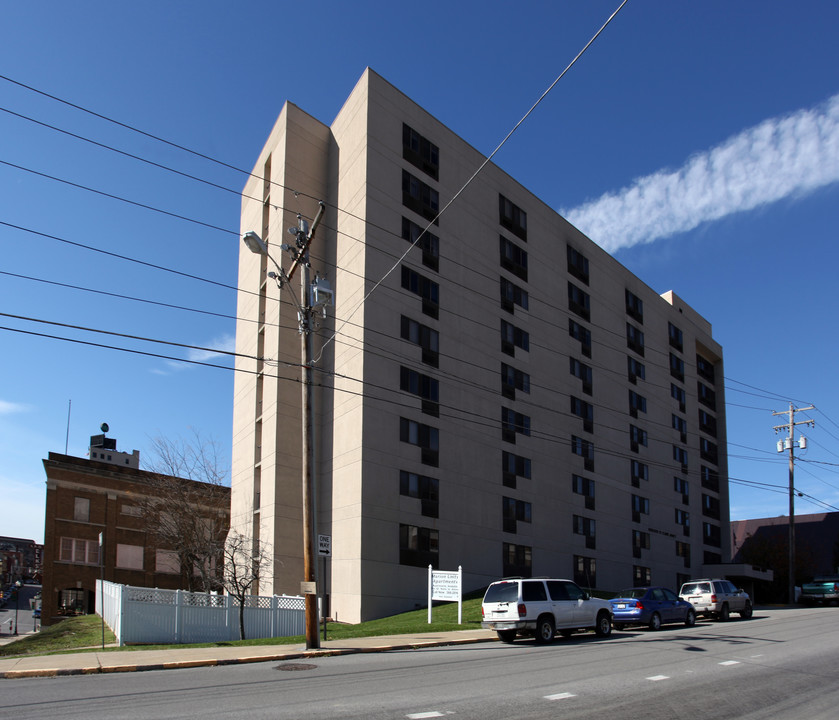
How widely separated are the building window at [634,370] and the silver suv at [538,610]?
37132 mm

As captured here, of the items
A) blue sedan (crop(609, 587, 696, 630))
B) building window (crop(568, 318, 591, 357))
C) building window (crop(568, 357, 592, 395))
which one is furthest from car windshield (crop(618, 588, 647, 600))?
building window (crop(568, 318, 591, 357))

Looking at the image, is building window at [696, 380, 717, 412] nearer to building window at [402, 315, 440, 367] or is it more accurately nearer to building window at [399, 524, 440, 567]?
building window at [402, 315, 440, 367]

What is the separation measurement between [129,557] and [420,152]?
124 ft

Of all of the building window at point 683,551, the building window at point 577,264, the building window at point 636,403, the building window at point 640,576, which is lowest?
the building window at point 640,576

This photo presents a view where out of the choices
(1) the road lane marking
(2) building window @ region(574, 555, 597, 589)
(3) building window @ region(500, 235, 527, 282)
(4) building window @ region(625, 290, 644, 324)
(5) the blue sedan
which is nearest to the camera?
(1) the road lane marking

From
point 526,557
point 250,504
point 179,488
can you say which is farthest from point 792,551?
point 179,488

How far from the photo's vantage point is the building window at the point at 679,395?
204 feet

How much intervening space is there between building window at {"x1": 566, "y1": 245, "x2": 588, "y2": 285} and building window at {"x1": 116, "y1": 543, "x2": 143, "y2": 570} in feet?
128

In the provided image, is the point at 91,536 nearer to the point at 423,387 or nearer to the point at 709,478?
the point at 423,387

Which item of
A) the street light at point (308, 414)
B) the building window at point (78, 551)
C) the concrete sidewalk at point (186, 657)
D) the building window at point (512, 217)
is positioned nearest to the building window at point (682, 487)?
the building window at point (512, 217)

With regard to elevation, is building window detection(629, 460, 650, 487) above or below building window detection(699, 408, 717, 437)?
below

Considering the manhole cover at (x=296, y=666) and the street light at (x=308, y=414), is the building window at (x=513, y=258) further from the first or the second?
the manhole cover at (x=296, y=666)

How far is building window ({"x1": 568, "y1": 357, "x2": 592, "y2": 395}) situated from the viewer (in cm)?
4963

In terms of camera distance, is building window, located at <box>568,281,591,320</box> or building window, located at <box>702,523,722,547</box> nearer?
building window, located at <box>568,281,591,320</box>
